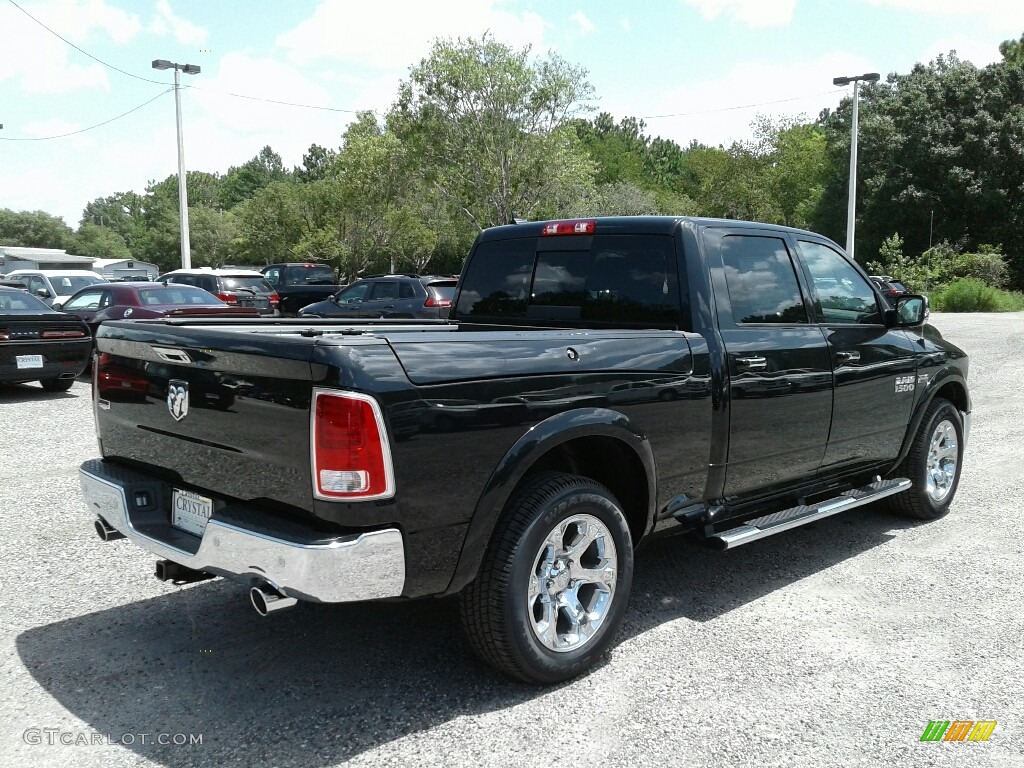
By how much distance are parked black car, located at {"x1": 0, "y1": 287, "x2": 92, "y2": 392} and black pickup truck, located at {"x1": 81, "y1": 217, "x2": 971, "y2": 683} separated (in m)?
7.70

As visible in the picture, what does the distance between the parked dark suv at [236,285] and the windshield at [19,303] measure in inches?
320

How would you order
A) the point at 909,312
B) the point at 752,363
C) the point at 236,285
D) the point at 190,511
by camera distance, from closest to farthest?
1. the point at 190,511
2. the point at 752,363
3. the point at 909,312
4. the point at 236,285

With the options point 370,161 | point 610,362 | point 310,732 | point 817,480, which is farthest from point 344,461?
point 370,161

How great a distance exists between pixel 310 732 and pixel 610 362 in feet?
6.03

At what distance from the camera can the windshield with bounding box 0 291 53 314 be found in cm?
1152

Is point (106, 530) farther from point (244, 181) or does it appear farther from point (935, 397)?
point (244, 181)

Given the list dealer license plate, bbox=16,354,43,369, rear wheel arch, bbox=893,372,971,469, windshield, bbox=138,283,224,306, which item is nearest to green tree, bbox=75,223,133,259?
windshield, bbox=138,283,224,306

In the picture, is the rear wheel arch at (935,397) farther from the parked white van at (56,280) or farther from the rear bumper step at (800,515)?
the parked white van at (56,280)

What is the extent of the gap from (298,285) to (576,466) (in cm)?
2423

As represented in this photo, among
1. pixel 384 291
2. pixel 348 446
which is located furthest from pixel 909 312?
pixel 384 291

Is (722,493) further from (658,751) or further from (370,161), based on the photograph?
(370,161)

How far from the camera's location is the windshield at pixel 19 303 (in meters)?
11.5

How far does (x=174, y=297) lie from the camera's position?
1428 cm

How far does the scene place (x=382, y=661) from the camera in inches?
151
